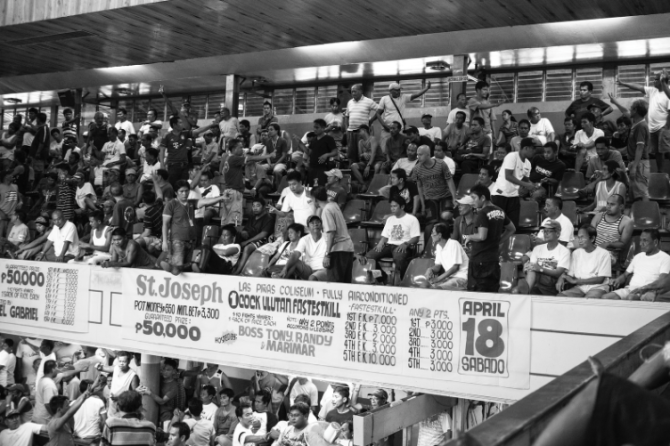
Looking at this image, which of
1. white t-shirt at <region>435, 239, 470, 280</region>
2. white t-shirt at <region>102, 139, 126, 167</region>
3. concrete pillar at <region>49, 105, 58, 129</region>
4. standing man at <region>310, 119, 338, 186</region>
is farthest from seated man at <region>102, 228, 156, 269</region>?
concrete pillar at <region>49, 105, 58, 129</region>

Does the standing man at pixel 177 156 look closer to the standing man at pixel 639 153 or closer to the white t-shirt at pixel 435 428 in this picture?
the white t-shirt at pixel 435 428

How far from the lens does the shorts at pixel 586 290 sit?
773cm

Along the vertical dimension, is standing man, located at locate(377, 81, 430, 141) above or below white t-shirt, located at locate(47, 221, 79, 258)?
above

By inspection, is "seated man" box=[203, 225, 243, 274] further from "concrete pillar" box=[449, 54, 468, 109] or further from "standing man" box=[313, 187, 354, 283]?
"concrete pillar" box=[449, 54, 468, 109]

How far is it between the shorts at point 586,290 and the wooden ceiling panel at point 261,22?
3.90 m

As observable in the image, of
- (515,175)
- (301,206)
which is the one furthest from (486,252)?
(301,206)

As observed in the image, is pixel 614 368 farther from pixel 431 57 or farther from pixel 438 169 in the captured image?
pixel 431 57

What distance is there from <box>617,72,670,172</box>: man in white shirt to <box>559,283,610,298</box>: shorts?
4.04 m

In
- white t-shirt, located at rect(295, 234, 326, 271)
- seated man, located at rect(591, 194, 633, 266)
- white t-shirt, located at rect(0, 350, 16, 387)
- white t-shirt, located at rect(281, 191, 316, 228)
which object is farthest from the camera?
white t-shirt, located at rect(0, 350, 16, 387)

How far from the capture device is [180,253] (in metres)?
10.5

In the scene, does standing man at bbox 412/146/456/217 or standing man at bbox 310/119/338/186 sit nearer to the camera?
standing man at bbox 412/146/456/217

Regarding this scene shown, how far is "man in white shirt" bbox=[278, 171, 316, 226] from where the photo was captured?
1108cm

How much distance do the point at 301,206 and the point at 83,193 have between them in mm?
5397

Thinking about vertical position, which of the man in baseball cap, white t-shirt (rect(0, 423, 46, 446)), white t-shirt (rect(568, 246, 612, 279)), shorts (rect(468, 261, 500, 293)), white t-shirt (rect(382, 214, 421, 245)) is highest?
the man in baseball cap
